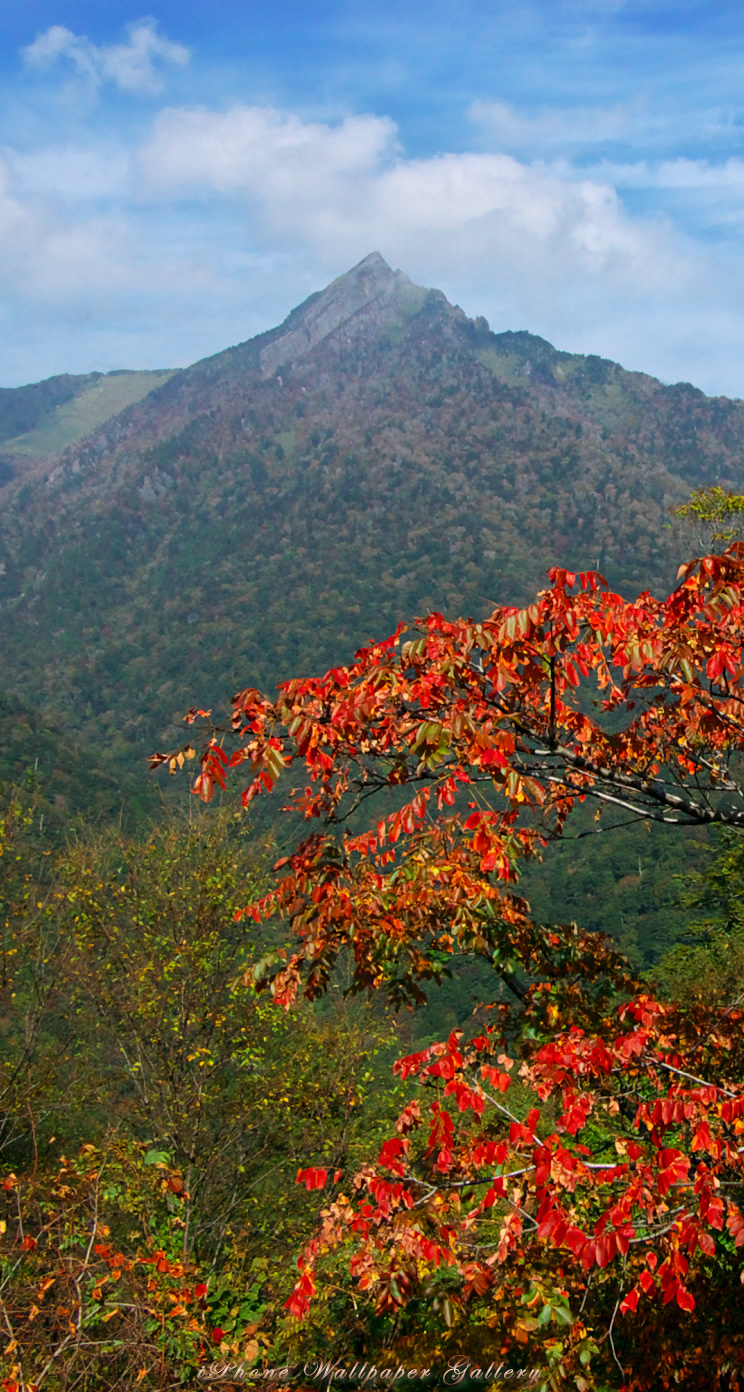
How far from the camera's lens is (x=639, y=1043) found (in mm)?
2990

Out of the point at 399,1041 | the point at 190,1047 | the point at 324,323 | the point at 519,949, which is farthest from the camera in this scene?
the point at 324,323

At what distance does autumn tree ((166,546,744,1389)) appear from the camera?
267 centimetres

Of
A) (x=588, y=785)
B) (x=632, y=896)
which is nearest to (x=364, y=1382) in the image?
(x=588, y=785)

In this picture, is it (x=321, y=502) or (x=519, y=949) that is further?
(x=321, y=502)

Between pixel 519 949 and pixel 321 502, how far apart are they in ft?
470

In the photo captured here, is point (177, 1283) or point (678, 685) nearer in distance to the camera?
point (678, 685)

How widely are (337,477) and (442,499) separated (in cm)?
2224

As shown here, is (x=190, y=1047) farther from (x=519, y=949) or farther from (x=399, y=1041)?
(x=519, y=949)

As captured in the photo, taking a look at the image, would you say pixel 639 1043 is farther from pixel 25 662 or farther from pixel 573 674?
pixel 25 662

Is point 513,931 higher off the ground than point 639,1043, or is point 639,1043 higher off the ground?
point 639,1043

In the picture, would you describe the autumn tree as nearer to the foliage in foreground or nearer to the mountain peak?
the foliage in foreground

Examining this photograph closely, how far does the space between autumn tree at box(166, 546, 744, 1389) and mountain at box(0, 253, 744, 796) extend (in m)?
88.7

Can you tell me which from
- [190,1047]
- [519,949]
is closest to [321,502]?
[190,1047]

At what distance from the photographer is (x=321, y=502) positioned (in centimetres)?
14338
